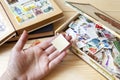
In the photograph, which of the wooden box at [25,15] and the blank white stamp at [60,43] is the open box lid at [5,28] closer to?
the wooden box at [25,15]

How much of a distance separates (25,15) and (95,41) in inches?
10.0

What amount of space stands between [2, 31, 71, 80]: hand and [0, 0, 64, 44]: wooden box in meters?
0.06

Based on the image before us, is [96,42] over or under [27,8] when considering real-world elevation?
under

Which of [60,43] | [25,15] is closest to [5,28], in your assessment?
[25,15]

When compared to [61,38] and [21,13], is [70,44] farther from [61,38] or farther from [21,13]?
[21,13]

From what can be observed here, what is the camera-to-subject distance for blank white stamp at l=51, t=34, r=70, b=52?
771 mm

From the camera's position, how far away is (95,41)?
79 cm

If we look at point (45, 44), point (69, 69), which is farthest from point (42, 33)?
point (69, 69)

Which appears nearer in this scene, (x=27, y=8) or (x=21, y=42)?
(x=21, y=42)

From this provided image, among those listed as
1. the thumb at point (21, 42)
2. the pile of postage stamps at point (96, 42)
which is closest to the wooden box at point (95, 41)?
the pile of postage stamps at point (96, 42)

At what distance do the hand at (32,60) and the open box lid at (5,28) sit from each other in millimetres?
52

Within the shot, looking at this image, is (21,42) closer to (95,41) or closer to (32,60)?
(32,60)

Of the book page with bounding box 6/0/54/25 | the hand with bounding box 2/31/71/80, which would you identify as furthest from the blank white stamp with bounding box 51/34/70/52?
the book page with bounding box 6/0/54/25

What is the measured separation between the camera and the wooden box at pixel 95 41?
718mm
